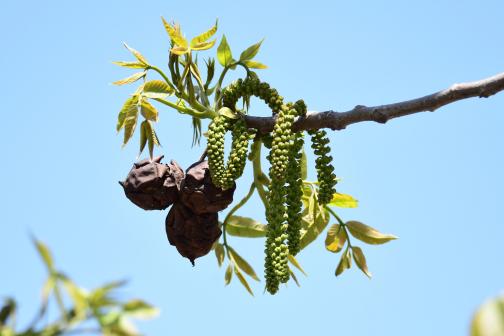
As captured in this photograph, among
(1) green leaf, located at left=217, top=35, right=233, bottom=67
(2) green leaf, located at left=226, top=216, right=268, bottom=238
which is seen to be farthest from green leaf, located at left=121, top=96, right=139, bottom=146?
(2) green leaf, located at left=226, top=216, right=268, bottom=238

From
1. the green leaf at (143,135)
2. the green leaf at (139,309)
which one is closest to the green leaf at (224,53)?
the green leaf at (143,135)

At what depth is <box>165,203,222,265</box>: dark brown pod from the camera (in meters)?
3.17

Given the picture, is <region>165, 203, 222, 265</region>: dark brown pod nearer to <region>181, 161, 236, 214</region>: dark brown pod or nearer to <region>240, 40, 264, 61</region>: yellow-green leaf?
<region>181, 161, 236, 214</region>: dark brown pod

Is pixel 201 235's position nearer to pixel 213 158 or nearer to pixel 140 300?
pixel 213 158

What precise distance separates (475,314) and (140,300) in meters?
0.39

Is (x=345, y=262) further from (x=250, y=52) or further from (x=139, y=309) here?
(x=139, y=309)

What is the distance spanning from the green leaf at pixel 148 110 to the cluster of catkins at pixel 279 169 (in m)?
0.29

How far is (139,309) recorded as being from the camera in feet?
3.12

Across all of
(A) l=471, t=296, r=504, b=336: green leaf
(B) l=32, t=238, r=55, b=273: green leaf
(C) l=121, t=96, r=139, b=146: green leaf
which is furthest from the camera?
(C) l=121, t=96, r=139, b=146: green leaf

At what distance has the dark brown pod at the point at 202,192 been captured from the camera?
10.00ft

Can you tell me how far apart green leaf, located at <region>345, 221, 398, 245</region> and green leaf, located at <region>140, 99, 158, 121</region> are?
38.7 inches

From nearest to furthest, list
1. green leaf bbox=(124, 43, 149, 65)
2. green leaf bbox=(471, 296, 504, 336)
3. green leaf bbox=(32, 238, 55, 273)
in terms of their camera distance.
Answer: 1. green leaf bbox=(471, 296, 504, 336)
2. green leaf bbox=(32, 238, 55, 273)
3. green leaf bbox=(124, 43, 149, 65)

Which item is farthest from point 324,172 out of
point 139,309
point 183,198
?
point 139,309

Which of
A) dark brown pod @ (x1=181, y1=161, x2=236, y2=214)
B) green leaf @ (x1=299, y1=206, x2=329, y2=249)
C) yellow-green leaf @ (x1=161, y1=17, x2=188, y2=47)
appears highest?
yellow-green leaf @ (x1=161, y1=17, x2=188, y2=47)
